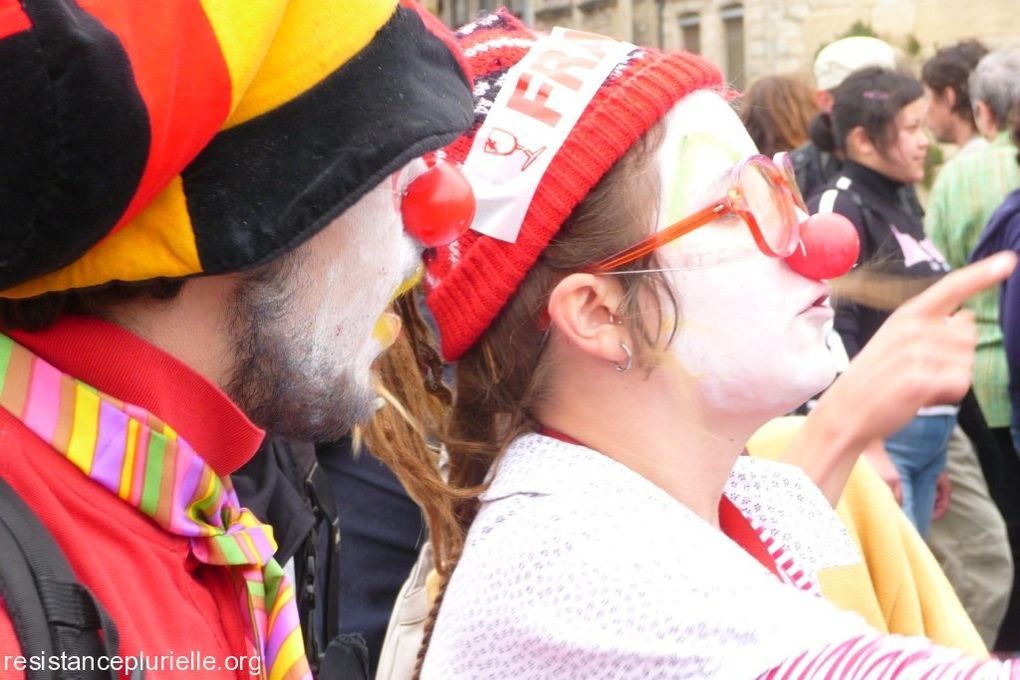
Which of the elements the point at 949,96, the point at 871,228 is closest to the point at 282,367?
the point at 871,228

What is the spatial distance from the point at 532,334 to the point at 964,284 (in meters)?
0.55

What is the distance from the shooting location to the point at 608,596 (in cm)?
142

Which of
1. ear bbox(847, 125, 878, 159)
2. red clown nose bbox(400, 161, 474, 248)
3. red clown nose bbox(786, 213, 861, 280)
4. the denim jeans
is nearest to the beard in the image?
red clown nose bbox(400, 161, 474, 248)

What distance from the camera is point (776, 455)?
84.2 inches

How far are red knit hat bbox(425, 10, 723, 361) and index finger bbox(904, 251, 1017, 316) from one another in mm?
384

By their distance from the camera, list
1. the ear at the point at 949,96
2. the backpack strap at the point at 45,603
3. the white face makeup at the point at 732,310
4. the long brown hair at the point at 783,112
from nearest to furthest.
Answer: the backpack strap at the point at 45,603 → the white face makeup at the point at 732,310 → the long brown hair at the point at 783,112 → the ear at the point at 949,96

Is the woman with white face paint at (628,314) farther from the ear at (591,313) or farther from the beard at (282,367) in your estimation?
the beard at (282,367)

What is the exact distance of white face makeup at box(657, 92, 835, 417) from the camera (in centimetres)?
167

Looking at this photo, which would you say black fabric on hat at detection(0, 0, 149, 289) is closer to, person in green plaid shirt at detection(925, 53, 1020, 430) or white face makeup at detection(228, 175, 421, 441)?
white face makeup at detection(228, 175, 421, 441)

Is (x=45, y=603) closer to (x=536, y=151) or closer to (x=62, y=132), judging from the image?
(x=62, y=132)

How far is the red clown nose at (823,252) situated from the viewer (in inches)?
66.6

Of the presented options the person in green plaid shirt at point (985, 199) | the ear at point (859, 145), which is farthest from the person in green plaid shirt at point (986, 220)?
the ear at point (859, 145)

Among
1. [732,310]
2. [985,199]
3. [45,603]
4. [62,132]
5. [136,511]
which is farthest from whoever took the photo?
[985,199]

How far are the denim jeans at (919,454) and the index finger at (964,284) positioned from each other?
246cm
